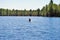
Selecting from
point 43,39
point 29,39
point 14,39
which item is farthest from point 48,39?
point 14,39

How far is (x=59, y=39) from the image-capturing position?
44.9 metres

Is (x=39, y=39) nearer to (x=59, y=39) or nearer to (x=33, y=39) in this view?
(x=33, y=39)

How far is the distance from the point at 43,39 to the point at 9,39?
6.99 meters

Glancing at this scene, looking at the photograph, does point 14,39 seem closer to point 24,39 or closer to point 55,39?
point 24,39

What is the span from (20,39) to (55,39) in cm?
724

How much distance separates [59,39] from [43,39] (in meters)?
3.27

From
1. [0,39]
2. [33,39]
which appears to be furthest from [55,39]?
[0,39]

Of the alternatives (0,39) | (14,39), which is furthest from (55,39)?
(0,39)

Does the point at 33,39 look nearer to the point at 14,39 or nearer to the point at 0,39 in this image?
the point at 14,39

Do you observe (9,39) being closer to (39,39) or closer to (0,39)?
(0,39)

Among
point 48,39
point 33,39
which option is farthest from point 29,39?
point 48,39

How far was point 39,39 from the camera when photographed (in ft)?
148

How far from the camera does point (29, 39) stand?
45.1 meters

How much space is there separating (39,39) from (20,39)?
389 cm
